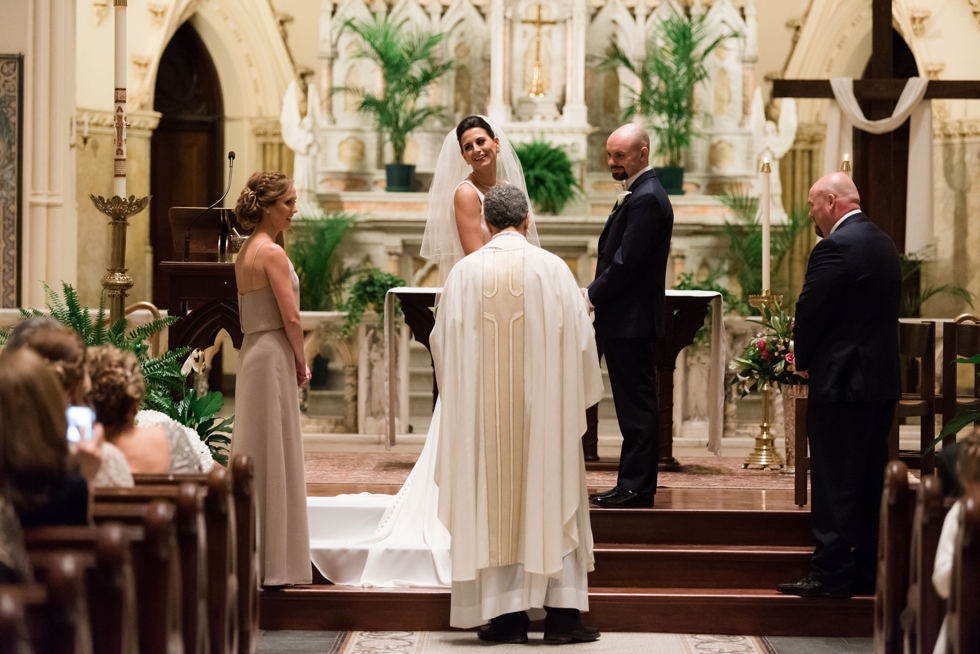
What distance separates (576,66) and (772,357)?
15.7ft

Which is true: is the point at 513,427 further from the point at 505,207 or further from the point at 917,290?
the point at 917,290

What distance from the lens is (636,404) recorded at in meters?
5.38

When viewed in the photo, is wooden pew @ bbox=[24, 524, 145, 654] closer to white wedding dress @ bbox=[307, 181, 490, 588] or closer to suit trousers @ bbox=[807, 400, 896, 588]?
white wedding dress @ bbox=[307, 181, 490, 588]

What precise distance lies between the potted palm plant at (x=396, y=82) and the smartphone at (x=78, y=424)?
24.6ft

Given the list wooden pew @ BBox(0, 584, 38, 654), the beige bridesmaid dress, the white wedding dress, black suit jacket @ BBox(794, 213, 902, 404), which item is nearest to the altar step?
the white wedding dress

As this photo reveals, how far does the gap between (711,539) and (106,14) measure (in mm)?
8315

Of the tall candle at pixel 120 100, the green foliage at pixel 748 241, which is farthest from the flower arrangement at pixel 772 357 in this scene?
the tall candle at pixel 120 100

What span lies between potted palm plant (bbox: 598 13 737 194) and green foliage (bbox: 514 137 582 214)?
790 mm

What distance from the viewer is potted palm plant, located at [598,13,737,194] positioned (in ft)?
35.0

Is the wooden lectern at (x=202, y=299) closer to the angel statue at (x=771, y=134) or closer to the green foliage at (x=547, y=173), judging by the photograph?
the green foliage at (x=547, y=173)

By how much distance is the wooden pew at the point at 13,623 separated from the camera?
204cm

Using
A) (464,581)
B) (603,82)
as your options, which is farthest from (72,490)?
(603,82)

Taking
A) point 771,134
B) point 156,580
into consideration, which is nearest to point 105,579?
point 156,580

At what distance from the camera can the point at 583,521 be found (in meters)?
4.61
